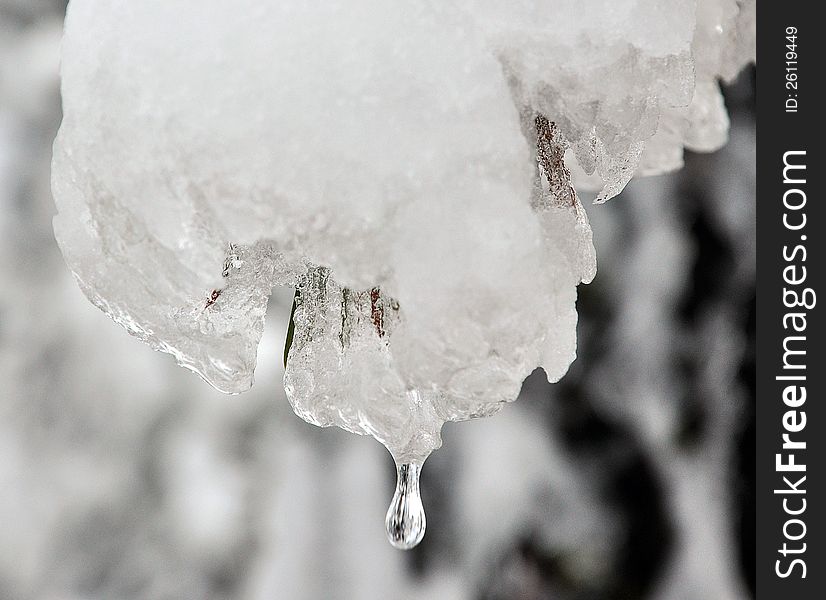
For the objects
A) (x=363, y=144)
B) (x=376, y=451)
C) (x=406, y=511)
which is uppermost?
(x=363, y=144)

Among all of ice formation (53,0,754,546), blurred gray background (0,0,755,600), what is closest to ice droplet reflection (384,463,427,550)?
ice formation (53,0,754,546)

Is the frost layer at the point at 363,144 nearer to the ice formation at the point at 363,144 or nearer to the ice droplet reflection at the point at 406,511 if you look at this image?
the ice formation at the point at 363,144

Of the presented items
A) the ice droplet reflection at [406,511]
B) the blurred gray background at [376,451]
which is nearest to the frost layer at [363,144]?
the ice droplet reflection at [406,511]

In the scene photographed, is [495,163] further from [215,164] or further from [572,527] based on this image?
[572,527]

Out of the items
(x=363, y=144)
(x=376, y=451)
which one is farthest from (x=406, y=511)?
(x=376, y=451)

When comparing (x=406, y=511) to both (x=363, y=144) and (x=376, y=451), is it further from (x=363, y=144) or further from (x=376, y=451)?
(x=376, y=451)
